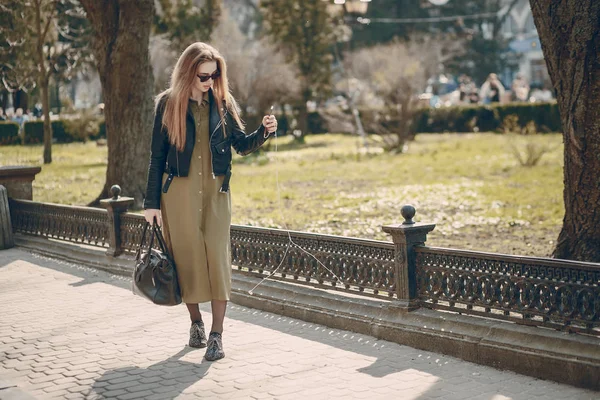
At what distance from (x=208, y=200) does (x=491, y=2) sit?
53592 millimetres

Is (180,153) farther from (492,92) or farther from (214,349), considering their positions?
(492,92)

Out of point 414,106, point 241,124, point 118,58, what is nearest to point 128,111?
point 118,58

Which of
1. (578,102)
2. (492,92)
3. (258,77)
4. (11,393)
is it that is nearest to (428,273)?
(578,102)

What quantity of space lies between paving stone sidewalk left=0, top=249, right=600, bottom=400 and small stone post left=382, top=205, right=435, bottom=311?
360mm

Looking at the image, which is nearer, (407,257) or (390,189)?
(407,257)

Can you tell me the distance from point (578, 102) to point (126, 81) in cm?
850

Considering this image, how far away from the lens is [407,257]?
6.65 m

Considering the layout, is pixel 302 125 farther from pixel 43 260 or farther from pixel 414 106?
pixel 43 260

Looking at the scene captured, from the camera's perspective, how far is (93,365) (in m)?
6.15

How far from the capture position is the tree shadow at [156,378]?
5504mm

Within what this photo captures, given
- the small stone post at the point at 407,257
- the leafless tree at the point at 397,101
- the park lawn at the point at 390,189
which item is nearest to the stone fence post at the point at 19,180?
the park lawn at the point at 390,189

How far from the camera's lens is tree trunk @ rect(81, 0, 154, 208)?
14.0 meters

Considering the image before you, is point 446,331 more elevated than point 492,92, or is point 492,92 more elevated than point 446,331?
point 492,92

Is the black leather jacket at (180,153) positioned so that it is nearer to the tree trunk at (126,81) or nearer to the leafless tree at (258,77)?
the tree trunk at (126,81)
